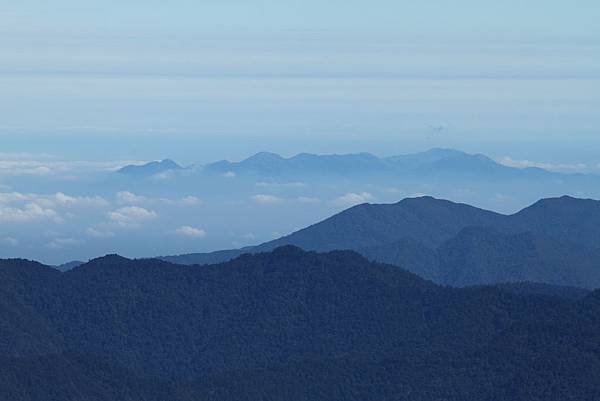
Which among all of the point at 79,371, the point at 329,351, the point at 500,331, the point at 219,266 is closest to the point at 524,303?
the point at 500,331

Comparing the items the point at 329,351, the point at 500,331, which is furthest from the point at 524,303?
the point at 329,351

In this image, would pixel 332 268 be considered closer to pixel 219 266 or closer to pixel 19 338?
pixel 219 266

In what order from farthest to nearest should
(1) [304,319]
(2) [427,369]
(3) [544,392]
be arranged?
(1) [304,319]
(2) [427,369]
(3) [544,392]

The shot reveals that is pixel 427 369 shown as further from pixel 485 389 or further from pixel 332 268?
pixel 332 268

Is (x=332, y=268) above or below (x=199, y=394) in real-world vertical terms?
above

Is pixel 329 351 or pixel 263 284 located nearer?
pixel 329 351

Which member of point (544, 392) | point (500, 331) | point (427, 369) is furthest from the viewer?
point (500, 331)
